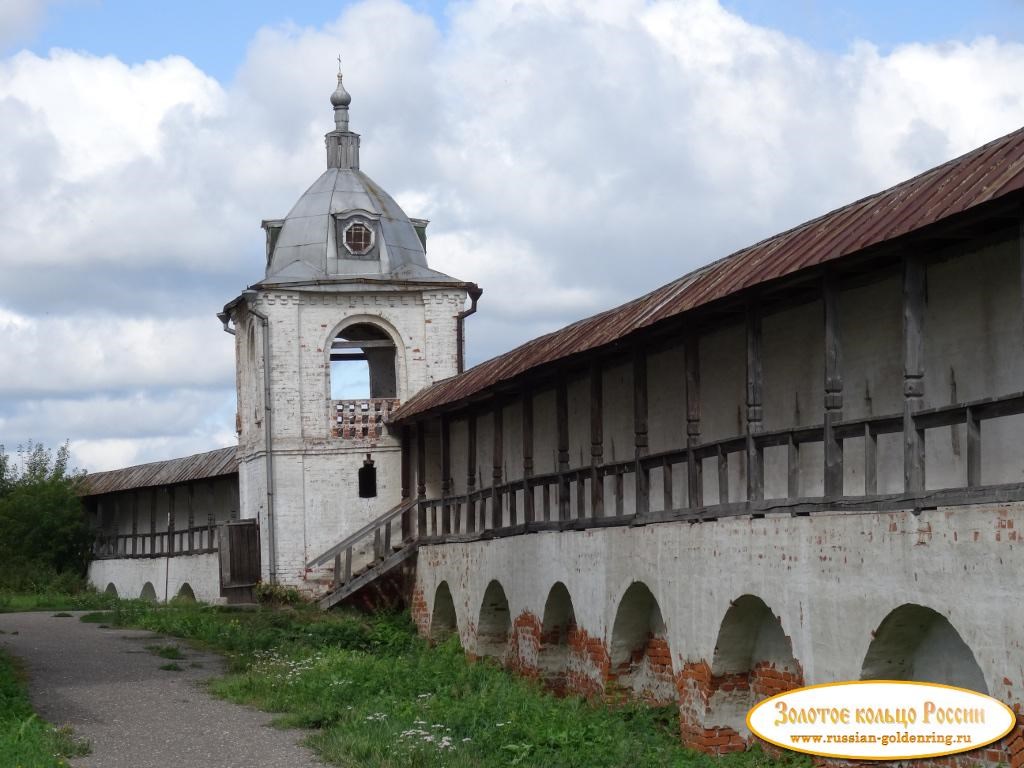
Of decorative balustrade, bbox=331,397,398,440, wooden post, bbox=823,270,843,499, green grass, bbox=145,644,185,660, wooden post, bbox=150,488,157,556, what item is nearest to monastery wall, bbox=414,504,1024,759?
wooden post, bbox=823,270,843,499

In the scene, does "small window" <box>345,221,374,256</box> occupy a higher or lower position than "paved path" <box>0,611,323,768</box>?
higher

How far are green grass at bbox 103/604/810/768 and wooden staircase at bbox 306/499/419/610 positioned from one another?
143 centimetres

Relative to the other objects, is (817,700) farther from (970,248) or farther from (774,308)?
(774,308)

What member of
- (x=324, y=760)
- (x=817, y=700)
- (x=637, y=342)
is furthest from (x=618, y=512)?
(x=817, y=700)

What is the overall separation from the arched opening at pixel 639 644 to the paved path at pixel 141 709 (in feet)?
12.3

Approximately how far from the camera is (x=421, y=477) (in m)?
26.3

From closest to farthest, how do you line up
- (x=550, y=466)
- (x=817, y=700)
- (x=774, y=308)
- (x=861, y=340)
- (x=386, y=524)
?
Result: (x=817, y=700) → (x=861, y=340) → (x=774, y=308) → (x=550, y=466) → (x=386, y=524)

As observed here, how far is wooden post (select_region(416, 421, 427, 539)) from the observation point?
85.5 ft

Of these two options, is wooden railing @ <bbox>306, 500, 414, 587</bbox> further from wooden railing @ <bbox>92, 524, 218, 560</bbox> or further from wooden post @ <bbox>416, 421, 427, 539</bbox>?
wooden railing @ <bbox>92, 524, 218, 560</bbox>

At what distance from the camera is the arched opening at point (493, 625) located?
850 inches

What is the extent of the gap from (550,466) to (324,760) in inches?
305

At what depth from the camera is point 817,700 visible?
11.1 m

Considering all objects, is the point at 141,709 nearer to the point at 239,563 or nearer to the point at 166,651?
the point at 166,651

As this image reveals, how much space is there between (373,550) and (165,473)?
10078mm
